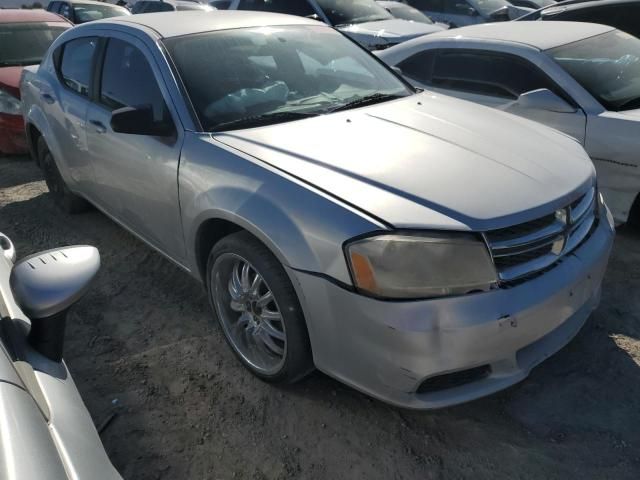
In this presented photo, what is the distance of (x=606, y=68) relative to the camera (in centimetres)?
418

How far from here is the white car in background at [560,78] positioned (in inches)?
148

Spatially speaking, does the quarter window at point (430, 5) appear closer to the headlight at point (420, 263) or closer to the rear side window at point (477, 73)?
the rear side window at point (477, 73)

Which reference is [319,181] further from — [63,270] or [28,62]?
[28,62]

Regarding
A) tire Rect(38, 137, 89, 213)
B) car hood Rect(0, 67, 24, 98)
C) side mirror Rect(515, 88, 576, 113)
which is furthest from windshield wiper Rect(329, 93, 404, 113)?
car hood Rect(0, 67, 24, 98)

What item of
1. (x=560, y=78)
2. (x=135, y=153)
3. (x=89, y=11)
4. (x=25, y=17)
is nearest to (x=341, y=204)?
(x=135, y=153)

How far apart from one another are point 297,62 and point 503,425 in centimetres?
223

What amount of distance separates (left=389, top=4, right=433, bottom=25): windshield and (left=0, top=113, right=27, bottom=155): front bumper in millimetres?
7070

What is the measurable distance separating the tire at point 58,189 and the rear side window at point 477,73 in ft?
10.1

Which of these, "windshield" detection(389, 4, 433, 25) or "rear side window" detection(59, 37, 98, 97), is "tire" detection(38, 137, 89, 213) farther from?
"windshield" detection(389, 4, 433, 25)

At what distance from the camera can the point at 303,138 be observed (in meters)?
2.62

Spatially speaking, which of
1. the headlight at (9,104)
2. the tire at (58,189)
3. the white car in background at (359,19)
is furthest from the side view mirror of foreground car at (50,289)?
the white car in background at (359,19)

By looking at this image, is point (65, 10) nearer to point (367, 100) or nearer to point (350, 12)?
point (350, 12)

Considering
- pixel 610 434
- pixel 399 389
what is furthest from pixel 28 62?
pixel 610 434

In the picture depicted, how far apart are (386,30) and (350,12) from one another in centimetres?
100
